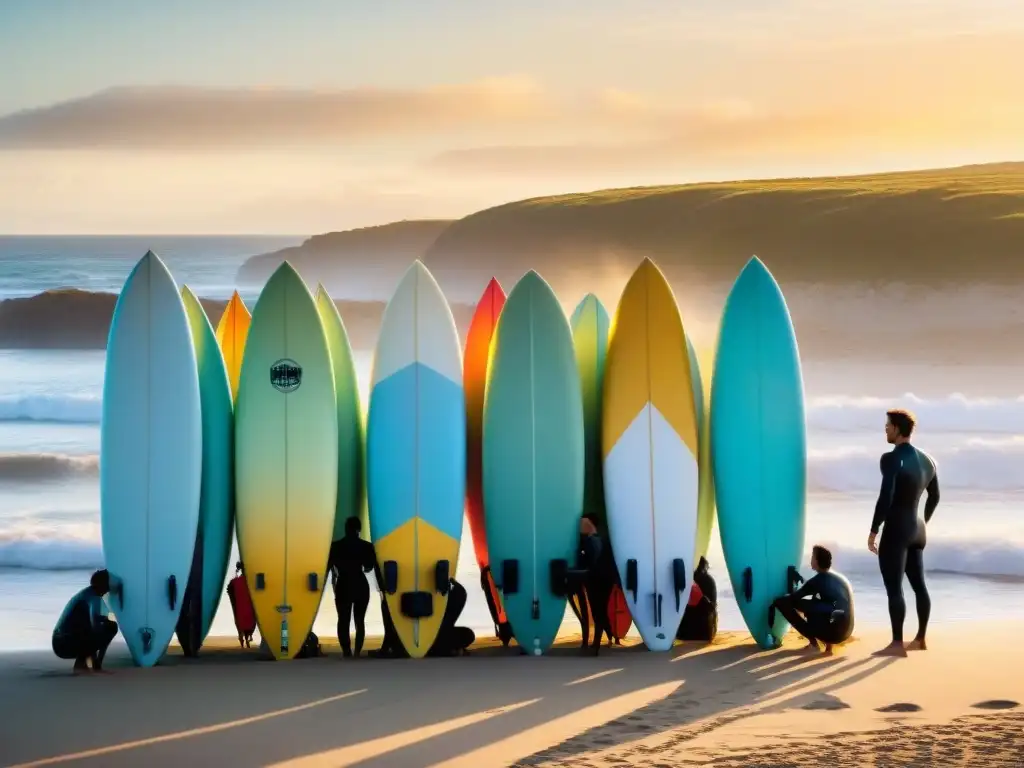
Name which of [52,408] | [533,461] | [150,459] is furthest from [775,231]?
[150,459]

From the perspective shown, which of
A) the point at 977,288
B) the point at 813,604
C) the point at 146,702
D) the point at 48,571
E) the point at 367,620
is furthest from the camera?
the point at 977,288

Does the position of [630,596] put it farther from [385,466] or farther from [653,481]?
[385,466]

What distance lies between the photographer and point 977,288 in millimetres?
38719

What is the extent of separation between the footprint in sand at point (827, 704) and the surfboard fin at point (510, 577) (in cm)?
186

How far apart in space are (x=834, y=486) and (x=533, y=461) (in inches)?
380

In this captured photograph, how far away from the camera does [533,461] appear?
27.2ft

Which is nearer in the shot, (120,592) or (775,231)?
(120,592)

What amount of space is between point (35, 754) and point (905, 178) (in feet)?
160

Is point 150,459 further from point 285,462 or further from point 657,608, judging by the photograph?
point 657,608

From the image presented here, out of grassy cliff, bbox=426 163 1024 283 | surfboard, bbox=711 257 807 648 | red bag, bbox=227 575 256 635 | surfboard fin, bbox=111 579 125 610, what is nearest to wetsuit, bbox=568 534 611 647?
surfboard, bbox=711 257 807 648

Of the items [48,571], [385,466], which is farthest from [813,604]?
[48,571]

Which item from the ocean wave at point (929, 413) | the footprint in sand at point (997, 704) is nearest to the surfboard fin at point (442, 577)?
the footprint in sand at point (997, 704)

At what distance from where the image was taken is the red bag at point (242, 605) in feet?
27.3

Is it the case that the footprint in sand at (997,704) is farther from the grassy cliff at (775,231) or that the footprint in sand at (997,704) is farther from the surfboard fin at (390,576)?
the grassy cliff at (775,231)
